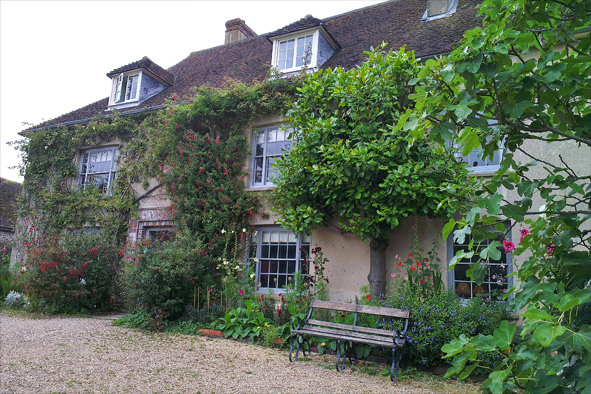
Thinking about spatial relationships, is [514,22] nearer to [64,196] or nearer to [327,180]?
[327,180]

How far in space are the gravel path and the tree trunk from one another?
2.05 meters

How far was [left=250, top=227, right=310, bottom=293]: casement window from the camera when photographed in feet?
31.8

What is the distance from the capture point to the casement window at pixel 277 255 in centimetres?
969

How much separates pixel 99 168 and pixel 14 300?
4394 mm

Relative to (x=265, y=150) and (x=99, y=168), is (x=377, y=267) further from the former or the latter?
(x=99, y=168)

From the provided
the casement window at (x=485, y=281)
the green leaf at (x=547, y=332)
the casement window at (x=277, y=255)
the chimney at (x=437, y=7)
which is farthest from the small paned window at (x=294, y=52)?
the green leaf at (x=547, y=332)

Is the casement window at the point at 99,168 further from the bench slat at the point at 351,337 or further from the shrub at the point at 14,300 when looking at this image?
the bench slat at the point at 351,337

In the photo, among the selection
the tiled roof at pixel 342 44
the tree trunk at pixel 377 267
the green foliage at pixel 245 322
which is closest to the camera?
the green foliage at pixel 245 322

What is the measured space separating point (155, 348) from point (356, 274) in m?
4.20

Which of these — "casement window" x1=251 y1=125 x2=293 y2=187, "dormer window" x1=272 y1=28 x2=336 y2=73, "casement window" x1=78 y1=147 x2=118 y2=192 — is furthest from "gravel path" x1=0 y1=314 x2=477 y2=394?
"dormer window" x1=272 y1=28 x2=336 y2=73

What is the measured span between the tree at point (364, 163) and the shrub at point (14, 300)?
7.39 m

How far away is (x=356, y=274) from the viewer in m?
8.82

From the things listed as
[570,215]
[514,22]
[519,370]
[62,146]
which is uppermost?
[62,146]

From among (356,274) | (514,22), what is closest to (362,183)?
(356,274)
